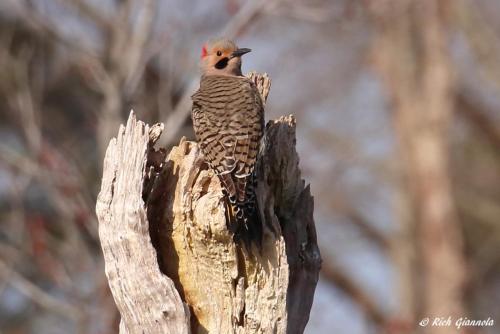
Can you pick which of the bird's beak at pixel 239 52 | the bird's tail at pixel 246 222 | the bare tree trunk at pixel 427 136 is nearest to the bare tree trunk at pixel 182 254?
the bird's tail at pixel 246 222

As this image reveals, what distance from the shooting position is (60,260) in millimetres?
11641

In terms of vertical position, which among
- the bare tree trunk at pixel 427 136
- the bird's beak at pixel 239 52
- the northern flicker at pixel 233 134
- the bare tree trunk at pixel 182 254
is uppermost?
the bare tree trunk at pixel 427 136

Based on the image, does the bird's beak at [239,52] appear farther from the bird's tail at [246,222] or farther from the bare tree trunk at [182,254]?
the bird's tail at [246,222]

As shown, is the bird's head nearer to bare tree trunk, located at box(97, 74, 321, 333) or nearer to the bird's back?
the bird's back

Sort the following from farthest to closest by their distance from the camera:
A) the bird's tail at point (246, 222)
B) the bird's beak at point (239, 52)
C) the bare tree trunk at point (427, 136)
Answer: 1. the bare tree trunk at point (427, 136)
2. the bird's beak at point (239, 52)
3. the bird's tail at point (246, 222)

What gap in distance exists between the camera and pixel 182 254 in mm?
5938

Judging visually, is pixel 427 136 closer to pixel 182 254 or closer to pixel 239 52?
pixel 239 52

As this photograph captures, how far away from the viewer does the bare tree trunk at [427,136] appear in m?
16.6

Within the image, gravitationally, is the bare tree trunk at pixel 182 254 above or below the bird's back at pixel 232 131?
below

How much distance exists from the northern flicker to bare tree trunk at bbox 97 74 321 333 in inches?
3.5

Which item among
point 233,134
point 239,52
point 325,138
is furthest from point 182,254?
point 325,138

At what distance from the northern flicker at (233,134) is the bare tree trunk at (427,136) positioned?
9.26 meters

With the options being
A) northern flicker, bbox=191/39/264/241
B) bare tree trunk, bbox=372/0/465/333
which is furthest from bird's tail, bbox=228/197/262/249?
bare tree trunk, bbox=372/0/465/333

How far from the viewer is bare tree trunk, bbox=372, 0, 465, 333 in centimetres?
1659
